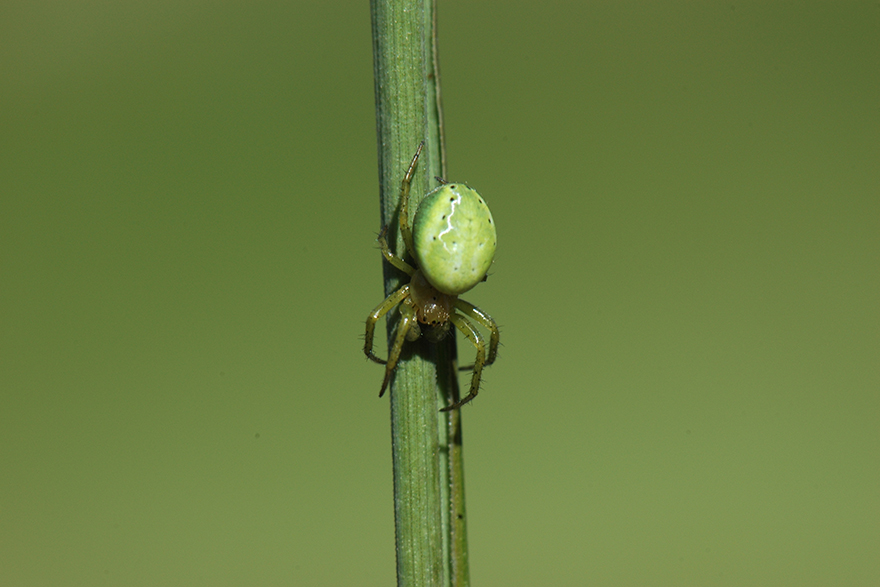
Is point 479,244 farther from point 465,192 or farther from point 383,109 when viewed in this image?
point 383,109

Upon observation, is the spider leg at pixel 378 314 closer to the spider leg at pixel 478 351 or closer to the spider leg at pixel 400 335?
the spider leg at pixel 400 335

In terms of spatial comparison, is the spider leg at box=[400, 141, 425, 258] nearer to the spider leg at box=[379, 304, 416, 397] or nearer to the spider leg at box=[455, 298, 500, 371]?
the spider leg at box=[379, 304, 416, 397]

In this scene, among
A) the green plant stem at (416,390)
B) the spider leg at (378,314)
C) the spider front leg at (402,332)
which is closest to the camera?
the green plant stem at (416,390)

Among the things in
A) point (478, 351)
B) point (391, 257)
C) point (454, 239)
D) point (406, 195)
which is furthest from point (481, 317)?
point (406, 195)

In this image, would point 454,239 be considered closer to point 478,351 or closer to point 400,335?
point 400,335

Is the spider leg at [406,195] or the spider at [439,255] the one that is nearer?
the spider leg at [406,195]

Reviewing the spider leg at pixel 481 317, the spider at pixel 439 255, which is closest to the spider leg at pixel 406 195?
the spider at pixel 439 255

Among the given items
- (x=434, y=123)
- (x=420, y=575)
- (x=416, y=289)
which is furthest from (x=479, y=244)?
(x=420, y=575)

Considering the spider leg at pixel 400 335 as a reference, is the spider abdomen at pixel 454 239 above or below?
above
